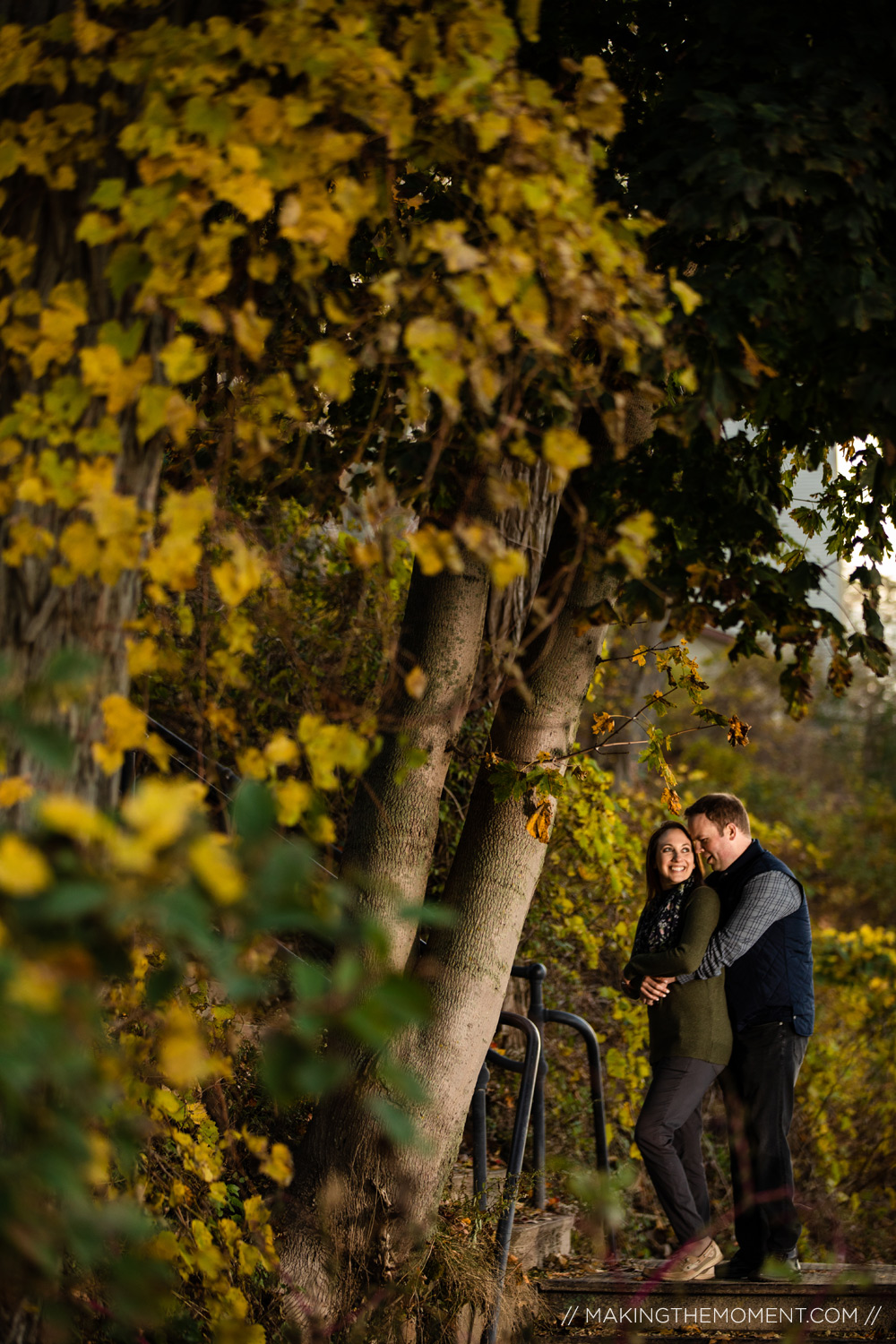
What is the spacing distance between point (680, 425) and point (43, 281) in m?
1.52

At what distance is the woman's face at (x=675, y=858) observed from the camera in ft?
15.1

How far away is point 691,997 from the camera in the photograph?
437 centimetres

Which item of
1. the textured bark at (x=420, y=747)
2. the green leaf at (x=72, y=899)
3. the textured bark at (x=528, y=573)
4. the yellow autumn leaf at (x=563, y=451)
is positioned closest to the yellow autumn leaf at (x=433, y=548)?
the yellow autumn leaf at (x=563, y=451)

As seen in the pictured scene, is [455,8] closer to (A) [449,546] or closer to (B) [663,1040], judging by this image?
(A) [449,546]

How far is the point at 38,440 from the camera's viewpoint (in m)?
2.25

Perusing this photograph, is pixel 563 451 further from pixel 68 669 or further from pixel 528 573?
pixel 528 573

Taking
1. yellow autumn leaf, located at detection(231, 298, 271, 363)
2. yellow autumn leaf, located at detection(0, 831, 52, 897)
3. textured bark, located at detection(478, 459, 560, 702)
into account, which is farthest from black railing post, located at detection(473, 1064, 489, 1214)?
yellow autumn leaf, located at detection(0, 831, 52, 897)

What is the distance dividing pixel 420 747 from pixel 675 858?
145 cm

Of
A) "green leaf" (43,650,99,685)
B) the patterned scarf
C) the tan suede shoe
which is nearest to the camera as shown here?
"green leaf" (43,650,99,685)

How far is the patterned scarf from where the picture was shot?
449cm

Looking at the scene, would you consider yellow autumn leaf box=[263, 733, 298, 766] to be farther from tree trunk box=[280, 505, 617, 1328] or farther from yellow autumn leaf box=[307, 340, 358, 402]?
tree trunk box=[280, 505, 617, 1328]

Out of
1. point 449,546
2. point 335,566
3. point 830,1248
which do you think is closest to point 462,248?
point 449,546

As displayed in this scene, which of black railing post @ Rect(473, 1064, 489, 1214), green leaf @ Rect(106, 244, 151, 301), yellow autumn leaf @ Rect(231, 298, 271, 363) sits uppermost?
green leaf @ Rect(106, 244, 151, 301)

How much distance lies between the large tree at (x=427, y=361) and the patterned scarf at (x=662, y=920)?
31.6 inches
